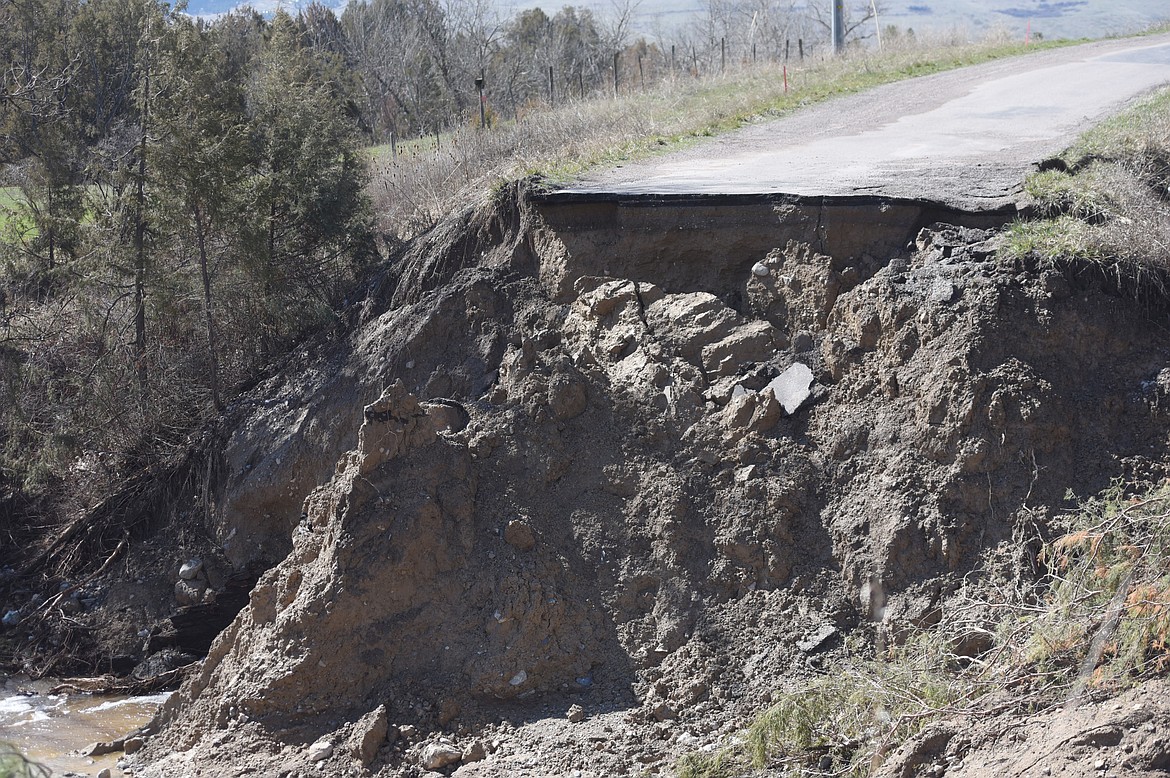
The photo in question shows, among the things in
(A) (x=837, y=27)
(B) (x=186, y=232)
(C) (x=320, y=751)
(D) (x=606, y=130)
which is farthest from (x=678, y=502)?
(A) (x=837, y=27)

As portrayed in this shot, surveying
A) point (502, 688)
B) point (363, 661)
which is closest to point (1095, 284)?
point (502, 688)

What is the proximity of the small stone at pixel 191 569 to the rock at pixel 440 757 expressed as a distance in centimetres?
411

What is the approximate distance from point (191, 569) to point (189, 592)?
0.20 m

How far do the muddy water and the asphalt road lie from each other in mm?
5272

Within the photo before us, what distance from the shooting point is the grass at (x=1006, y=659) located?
167 inches

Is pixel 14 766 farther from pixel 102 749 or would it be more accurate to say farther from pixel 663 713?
pixel 102 749

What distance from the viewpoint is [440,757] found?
5488mm

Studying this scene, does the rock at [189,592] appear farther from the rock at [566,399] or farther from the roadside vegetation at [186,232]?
the rock at [566,399]

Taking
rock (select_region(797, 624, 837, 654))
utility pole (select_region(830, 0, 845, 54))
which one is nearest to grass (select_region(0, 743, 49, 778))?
rock (select_region(797, 624, 837, 654))

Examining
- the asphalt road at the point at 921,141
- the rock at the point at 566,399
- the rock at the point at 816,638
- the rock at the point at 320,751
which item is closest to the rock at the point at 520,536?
the rock at the point at 566,399

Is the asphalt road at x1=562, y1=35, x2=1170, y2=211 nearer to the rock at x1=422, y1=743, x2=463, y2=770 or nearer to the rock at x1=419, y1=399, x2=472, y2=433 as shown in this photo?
the rock at x1=419, y1=399, x2=472, y2=433

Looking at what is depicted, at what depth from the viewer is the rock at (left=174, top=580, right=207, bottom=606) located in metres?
8.65

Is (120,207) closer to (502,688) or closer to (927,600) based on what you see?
(502,688)

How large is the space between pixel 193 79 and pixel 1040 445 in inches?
332
